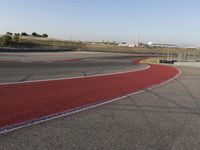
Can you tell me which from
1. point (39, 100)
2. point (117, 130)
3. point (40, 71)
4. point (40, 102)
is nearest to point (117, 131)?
point (117, 130)

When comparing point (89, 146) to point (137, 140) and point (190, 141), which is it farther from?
point (190, 141)

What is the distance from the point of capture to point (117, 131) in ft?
20.3

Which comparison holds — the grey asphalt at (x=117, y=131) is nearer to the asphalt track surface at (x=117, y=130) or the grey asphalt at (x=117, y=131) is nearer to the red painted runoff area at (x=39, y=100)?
the asphalt track surface at (x=117, y=130)

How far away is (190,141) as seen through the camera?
571 cm

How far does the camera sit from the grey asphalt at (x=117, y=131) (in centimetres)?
521

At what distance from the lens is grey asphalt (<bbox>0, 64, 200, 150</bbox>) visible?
5.21 m

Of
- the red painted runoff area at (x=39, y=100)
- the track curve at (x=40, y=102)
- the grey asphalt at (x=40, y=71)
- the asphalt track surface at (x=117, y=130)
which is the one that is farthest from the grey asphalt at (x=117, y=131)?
the grey asphalt at (x=40, y=71)

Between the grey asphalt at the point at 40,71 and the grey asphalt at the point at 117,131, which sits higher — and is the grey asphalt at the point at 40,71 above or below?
below

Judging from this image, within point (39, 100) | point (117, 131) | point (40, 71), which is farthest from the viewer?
point (40, 71)

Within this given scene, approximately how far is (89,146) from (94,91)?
6637 mm

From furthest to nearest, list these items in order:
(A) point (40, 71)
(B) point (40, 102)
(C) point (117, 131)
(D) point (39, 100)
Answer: (A) point (40, 71), (D) point (39, 100), (B) point (40, 102), (C) point (117, 131)

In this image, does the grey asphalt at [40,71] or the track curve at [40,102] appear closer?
the track curve at [40,102]

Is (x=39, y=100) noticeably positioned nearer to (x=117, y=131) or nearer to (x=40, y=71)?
(x=117, y=131)

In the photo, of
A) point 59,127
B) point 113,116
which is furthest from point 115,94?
point 59,127
